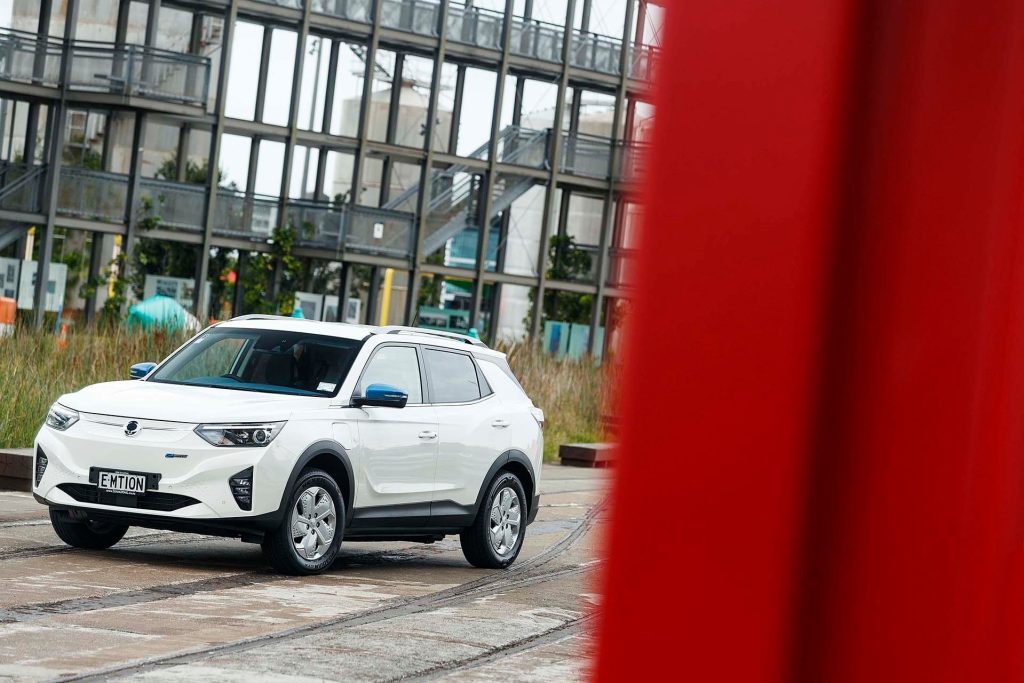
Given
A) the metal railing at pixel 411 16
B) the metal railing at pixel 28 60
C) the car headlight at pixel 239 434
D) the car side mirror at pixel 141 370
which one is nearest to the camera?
the car headlight at pixel 239 434

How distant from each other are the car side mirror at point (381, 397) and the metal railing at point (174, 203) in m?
35.9

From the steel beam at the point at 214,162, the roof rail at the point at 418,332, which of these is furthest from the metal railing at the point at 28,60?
the roof rail at the point at 418,332

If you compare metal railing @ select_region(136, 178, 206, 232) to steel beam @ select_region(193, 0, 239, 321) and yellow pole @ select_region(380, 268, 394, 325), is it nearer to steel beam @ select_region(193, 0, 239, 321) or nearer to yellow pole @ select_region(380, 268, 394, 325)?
steel beam @ select_region(193, 0, 239, 321)

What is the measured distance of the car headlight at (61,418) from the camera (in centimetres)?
1200

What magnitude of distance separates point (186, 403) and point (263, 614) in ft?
8.03

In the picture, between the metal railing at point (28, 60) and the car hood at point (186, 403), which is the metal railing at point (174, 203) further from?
the car hood at point (186, 403)

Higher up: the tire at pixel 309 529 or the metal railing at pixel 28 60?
the metal railing at pixel 28 60

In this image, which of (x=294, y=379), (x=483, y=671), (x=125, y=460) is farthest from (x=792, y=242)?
(x=294, y=379)

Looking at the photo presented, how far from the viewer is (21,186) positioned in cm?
4541

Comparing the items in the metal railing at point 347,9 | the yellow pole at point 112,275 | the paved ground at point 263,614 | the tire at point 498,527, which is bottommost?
the paved ground at point 263,614

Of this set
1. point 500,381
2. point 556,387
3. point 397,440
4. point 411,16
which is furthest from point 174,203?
point 397,440

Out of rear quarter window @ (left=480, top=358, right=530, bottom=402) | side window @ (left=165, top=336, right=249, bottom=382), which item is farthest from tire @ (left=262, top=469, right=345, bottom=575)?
rear quarter window @ (left=480, top=358, right=530, bottom=402)

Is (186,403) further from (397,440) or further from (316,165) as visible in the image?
(316,165)

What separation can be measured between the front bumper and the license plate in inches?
1.6
